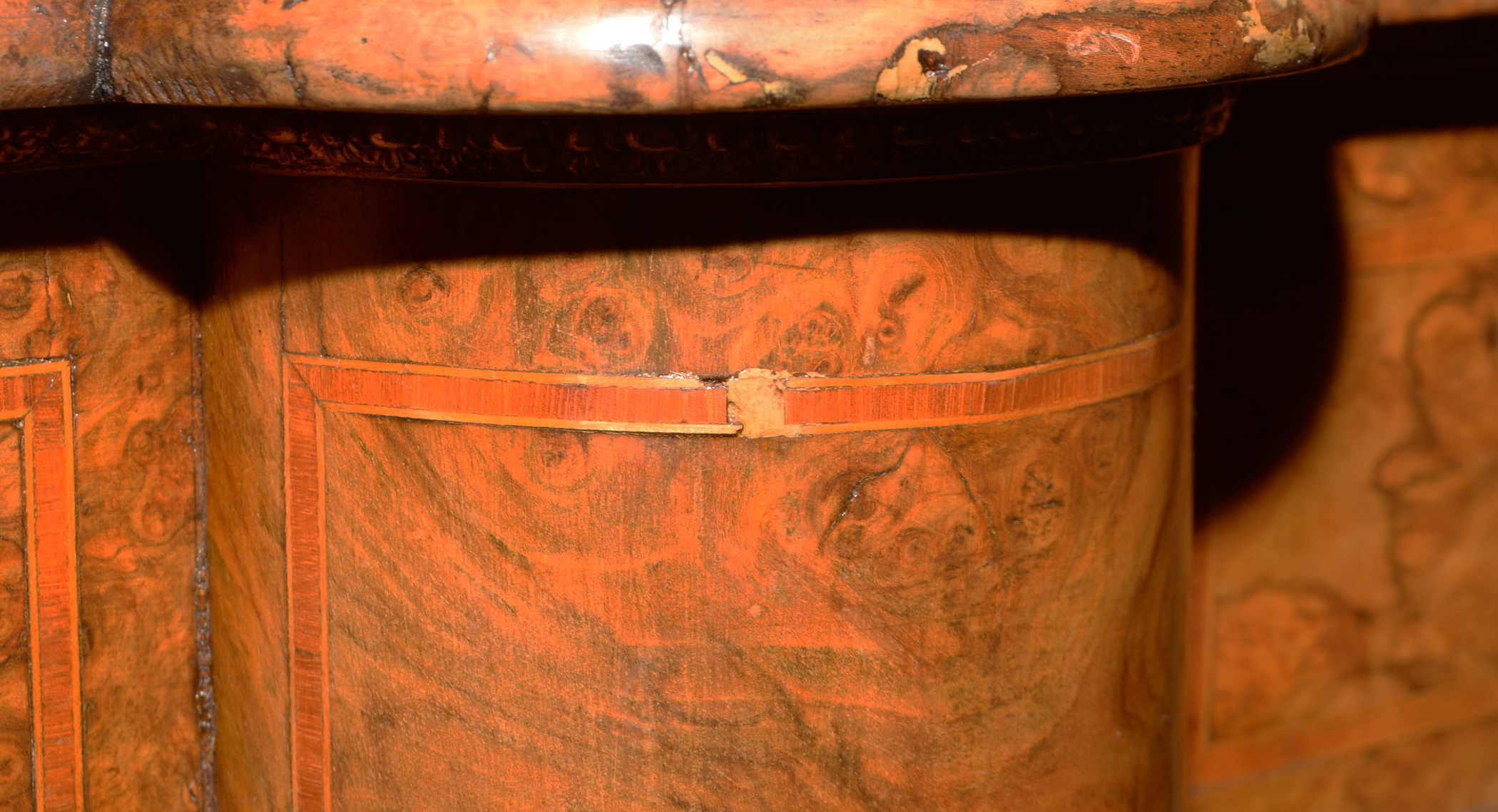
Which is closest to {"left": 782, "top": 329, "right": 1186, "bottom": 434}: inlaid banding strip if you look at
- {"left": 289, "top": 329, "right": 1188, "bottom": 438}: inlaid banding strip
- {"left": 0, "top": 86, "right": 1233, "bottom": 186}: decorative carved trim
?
{"left": 289, "top": 329, "right": 1188, "bottom": 438}: inlaid banding strip

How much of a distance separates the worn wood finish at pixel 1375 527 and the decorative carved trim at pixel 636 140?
104 centimetres

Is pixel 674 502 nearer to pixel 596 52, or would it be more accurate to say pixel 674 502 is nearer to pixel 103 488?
pixel 596 52

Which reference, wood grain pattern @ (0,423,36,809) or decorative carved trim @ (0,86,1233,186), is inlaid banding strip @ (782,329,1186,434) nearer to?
decorative carved trim @ (0,86,1233,186)

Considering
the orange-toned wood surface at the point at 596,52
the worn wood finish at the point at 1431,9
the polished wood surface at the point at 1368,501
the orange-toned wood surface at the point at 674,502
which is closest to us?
the orange-toned wood surface at the point at 596,52

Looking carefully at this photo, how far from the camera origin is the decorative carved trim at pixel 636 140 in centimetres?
96

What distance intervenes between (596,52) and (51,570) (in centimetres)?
62

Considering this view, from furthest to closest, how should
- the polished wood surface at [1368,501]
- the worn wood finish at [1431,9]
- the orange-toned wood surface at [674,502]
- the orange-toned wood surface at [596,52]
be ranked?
1. the polished wood surface at [1368,501]
2. the worn wood finish at [1431,9]
3. the orange-toned wood surface at [674,502]
4. the orange-toned wood surface at [596,52]

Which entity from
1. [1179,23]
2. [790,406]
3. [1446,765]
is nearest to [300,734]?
[790,406]

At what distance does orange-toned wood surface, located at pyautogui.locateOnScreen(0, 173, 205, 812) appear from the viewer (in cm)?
113

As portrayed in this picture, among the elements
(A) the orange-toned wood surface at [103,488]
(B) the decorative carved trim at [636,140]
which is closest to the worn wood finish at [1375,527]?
(B) the decorative carved trim at [636,140]

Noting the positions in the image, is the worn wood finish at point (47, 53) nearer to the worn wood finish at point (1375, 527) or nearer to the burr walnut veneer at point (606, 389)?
the burr walnut veneer at point (606, 389)

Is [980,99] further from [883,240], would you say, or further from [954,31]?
[883,240]

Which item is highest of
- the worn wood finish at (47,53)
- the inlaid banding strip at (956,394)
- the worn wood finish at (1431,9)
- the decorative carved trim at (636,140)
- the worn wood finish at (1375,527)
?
the worn wood finish at (1431,9)

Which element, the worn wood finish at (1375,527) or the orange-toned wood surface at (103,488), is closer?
the orange-toned wood surface at (103,488)
